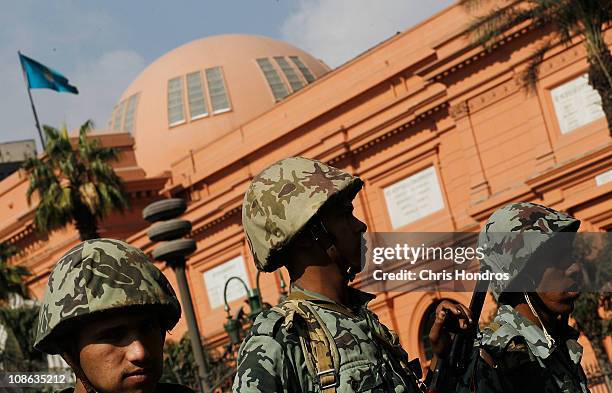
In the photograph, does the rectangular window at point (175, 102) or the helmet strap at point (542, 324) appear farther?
Result: the rectangular window at point (175, 102)

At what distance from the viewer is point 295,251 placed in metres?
3.89

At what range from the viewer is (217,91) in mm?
49281

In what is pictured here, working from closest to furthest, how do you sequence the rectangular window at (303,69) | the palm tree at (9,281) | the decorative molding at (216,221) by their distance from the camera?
the palm tree at (9,281)
the decorative molding at (216,221)
the rectangular window at (303,69)

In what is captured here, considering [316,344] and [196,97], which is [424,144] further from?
[316,344]

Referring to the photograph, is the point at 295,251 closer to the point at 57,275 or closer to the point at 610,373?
the point at 57,275

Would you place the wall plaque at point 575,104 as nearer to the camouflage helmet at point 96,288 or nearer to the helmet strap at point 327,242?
the helmet strap at point 327,242

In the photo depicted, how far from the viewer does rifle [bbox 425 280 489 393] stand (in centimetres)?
399

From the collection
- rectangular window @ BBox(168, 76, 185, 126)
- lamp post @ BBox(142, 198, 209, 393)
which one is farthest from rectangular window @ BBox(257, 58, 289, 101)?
lamp post @ BBox(142, 198, 209, 393)

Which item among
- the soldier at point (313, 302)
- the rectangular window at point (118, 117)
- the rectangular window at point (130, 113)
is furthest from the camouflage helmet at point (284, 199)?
the rectangular window at point (118, 117)

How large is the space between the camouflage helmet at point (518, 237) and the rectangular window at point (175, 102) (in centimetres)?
4342

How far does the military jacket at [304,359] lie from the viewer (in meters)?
3.58

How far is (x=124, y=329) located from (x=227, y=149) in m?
37.6

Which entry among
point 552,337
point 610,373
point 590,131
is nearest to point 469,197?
point 590,131

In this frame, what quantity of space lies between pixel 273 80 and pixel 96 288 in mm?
46550
